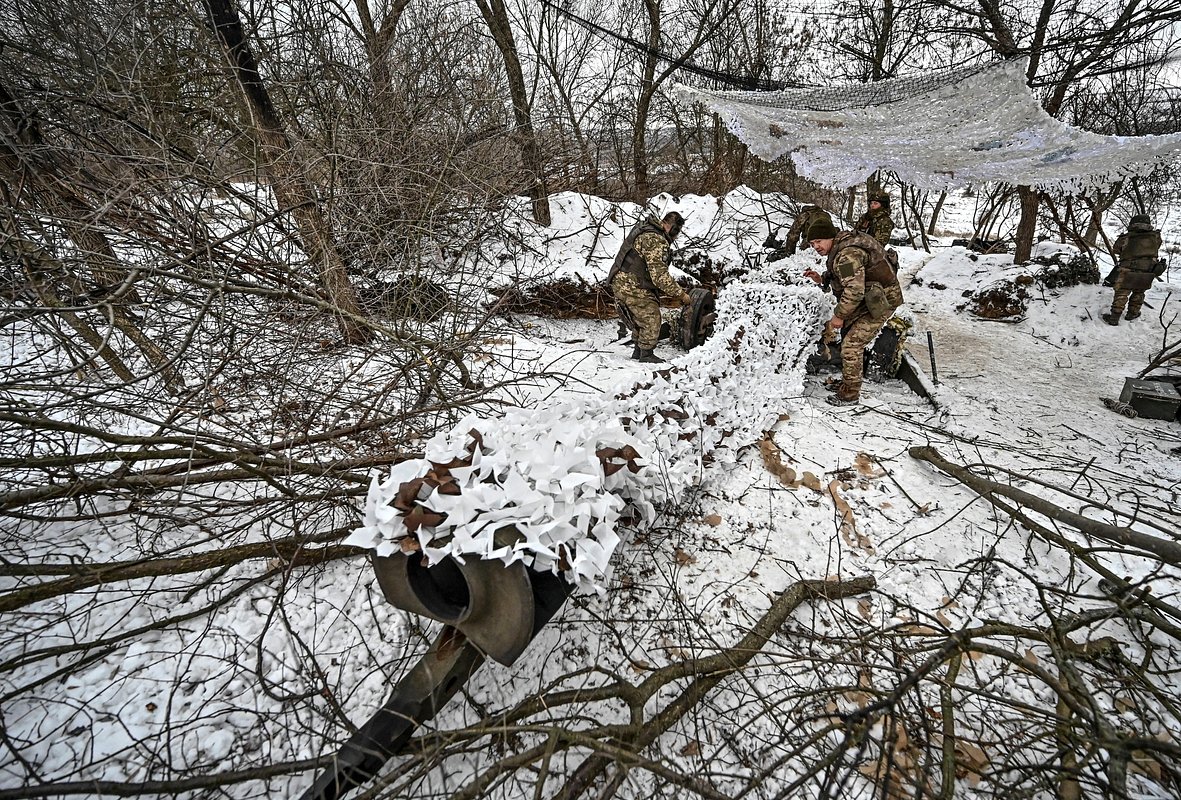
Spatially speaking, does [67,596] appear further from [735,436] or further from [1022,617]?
[1022,617]

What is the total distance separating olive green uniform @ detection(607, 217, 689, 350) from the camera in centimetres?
495

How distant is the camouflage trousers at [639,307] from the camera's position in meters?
Answer: 5.09

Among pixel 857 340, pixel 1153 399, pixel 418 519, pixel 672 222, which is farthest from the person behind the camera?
pixel 672 222

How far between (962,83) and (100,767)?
25.7 feet

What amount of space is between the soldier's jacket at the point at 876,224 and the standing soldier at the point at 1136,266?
9.52 ft

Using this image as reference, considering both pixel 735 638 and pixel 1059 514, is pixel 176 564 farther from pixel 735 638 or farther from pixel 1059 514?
pixel 1059 514

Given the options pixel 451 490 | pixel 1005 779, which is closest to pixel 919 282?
pixel 1005 779

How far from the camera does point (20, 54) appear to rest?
12.1 feet

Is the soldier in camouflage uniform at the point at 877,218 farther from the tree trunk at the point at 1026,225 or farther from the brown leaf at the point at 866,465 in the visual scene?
the tree trunk at the point at 1026,225

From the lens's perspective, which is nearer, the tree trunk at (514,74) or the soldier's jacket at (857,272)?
the soldier's jacket at (857,272)

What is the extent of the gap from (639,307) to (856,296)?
2101mm

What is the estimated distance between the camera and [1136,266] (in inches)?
236

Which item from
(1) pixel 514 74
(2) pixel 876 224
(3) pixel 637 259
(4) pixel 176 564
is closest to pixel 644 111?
(1) pixel 514 74

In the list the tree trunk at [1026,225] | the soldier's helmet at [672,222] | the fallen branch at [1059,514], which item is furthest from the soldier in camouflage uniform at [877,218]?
the tree trunk at [1026,225]
